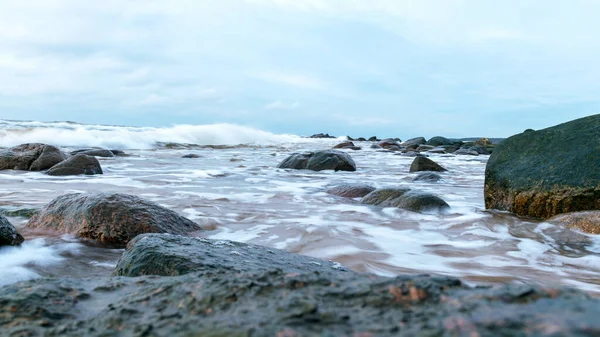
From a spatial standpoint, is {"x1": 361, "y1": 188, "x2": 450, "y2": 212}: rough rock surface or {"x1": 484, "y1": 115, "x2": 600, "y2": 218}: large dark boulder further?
{"x1": 361, "y1": 188, "x2": 450, "y2": 212}: rough rock surface

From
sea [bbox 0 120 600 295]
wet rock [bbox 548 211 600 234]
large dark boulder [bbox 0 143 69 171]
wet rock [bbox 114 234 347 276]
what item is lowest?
sea [bbox 0 120 600 295]

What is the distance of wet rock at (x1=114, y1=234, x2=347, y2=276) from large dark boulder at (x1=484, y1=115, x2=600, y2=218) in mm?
2802

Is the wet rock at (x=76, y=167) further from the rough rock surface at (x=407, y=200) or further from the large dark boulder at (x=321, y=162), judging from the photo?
the rough rock surface at (x=407, y=200)

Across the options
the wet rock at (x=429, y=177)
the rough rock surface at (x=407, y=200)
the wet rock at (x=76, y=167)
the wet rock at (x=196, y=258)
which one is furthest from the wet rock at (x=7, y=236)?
the wet rock at (x=429, y=177)

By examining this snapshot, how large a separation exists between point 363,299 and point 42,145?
8.42m

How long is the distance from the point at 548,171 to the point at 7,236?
162 inches

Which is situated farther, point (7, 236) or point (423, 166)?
point (423, 166)

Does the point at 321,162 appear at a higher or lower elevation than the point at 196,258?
higher

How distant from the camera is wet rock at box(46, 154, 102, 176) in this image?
267 inches

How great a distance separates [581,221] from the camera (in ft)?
Result: 11.3

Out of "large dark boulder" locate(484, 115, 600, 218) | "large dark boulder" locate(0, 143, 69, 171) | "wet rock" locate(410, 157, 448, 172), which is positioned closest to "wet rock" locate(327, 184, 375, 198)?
"large dark boulder" locate(484, 115, 600, 218)

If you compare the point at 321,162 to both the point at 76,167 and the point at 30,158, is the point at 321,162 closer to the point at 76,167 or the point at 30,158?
the point at 76,167

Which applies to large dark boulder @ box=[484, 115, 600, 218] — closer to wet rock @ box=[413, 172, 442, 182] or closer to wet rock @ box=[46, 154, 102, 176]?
wet rock @ box=[413, 172, 442, 182]

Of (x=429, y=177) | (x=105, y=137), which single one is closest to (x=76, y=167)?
(x=429, y=177)
